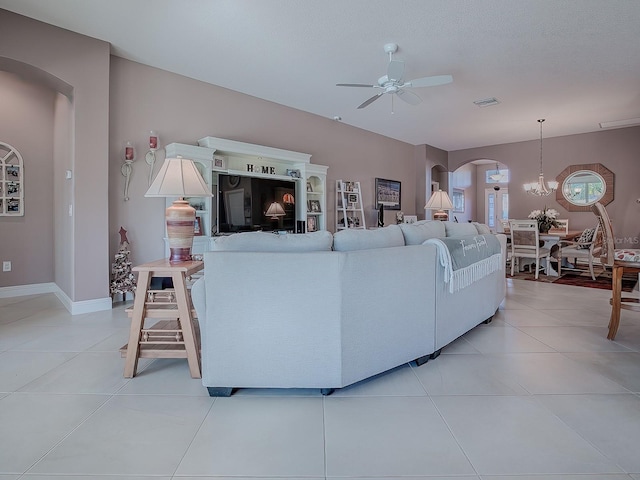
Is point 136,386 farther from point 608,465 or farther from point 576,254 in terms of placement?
point 576,254

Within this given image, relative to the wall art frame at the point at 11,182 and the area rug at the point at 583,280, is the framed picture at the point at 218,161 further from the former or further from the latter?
the area rug at the point at 583,280

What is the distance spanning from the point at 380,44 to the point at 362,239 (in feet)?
8.29

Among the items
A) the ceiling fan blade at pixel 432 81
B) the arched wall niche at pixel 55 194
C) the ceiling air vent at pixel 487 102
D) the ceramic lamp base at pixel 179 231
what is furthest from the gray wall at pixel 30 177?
the ceiling air vent at pixel 487 102

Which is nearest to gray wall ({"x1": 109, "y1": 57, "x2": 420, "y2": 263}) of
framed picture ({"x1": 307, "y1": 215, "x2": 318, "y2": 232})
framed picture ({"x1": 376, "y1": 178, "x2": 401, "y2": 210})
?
framed picture ({"x1": 307, "y1": 215, "x2": 318, "y2": 232})

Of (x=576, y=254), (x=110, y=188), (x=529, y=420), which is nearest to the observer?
(x=529, y=420)

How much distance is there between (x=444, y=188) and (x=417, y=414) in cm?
821

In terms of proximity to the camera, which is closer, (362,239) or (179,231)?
(362,239)

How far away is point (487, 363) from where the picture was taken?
230 centimetres

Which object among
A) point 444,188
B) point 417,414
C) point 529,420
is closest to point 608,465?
point 529,420

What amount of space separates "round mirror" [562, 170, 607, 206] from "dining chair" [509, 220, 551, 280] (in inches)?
85.8

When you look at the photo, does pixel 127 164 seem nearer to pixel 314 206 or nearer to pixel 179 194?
pixel 179 194

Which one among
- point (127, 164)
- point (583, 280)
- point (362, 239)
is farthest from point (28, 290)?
point (583, 280)

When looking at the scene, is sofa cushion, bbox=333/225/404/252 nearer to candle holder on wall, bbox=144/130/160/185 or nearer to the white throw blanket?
the white throw blanket

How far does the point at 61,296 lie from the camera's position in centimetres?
409
